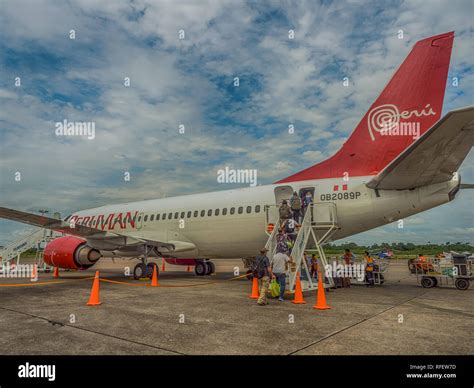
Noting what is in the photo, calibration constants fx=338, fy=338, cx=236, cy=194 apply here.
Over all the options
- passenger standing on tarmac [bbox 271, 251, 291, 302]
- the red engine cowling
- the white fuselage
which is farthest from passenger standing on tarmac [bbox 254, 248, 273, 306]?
the red engine cowling

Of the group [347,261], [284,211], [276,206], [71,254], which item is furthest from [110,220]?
[347,261]

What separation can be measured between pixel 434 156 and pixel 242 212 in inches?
287

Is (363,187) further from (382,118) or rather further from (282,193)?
(282,193)

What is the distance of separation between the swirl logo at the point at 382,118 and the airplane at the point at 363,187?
3cm

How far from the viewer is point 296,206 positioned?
11828 millimetres

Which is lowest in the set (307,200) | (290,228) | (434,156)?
(290,228)

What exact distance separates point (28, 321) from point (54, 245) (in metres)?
10.4

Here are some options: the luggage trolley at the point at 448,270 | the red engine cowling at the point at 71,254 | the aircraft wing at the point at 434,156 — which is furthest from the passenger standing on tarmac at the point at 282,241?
the red engine cowling at the point at 71,254

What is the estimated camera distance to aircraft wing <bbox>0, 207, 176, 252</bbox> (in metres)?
13.1

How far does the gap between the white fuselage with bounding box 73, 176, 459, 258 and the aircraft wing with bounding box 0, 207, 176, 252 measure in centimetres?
104

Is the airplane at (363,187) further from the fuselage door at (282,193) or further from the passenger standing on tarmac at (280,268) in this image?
the passenger standing on tarmac at (280,268)

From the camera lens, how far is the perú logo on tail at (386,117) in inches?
420

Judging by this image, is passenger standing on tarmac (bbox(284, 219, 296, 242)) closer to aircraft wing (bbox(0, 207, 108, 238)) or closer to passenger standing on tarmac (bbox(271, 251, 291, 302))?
passenger standing on tarmac (bbox(271, 251, 291, 302))
